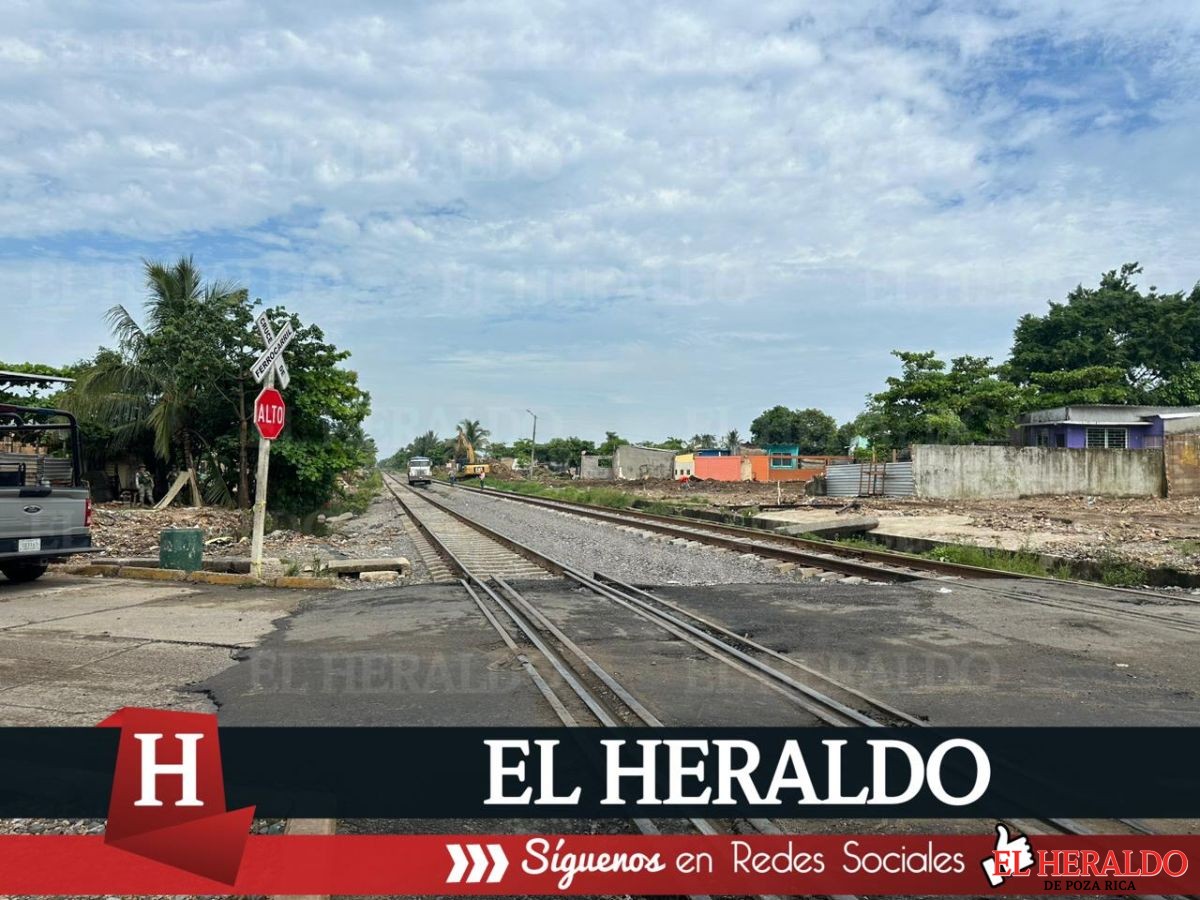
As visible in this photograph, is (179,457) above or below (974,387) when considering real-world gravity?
below

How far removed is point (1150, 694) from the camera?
563 centimetres

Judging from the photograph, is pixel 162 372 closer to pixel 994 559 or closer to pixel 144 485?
pixel 144 485

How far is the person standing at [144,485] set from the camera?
1040 inches

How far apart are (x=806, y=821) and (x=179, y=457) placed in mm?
25631

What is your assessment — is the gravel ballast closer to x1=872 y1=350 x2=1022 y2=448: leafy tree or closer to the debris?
the debris

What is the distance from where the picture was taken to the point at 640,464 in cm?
7219

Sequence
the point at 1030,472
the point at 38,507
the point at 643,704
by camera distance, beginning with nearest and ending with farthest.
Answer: the point at 643,704 < the point at 38,507 < the point at 1030,472

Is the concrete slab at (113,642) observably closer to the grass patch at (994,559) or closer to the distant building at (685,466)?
the grass patch at (994,559)

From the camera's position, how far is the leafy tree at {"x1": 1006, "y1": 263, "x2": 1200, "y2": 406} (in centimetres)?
5322

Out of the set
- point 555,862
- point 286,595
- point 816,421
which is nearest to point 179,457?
point 286,595

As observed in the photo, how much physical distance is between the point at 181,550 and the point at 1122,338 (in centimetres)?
5960

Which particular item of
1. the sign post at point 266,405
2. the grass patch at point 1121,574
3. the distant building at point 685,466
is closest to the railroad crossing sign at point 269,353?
the sign post at point 266,405

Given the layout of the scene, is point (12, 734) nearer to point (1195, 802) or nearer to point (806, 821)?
point (806, 821)

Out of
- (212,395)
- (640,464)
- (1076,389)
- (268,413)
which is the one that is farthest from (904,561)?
(640,464)
